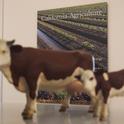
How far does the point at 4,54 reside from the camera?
1.92 feet

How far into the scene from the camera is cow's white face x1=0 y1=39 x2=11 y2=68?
0.58 meters

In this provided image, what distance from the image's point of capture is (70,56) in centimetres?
67

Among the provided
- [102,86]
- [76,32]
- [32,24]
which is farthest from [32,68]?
[32,24]

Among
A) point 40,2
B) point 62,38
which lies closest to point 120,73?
point 62,38

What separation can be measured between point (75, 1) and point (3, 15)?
424mm

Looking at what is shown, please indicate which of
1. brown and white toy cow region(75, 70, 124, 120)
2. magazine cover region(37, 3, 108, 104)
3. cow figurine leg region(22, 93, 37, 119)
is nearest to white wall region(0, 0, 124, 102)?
magazine cover region(37, 3, 108, 104)

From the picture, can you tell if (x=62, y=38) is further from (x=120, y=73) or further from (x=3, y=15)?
(x=120, y=73)

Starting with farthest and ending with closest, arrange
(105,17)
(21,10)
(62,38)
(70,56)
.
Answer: (21,10) < (62,38) < (105,17) < (70,56)

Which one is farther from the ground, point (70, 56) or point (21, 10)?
point (21, 10)

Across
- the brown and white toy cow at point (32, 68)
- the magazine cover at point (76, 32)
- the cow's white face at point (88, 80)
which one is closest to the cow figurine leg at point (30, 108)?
the brown and white toy cow at point (32, 68)

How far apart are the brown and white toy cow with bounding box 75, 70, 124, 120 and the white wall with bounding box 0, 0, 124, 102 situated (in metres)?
0.85

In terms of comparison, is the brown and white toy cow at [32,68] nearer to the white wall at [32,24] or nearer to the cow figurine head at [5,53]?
the cow figurine head at [5,53]

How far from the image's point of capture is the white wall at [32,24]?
1521 mm

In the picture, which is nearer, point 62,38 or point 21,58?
point 21,58
